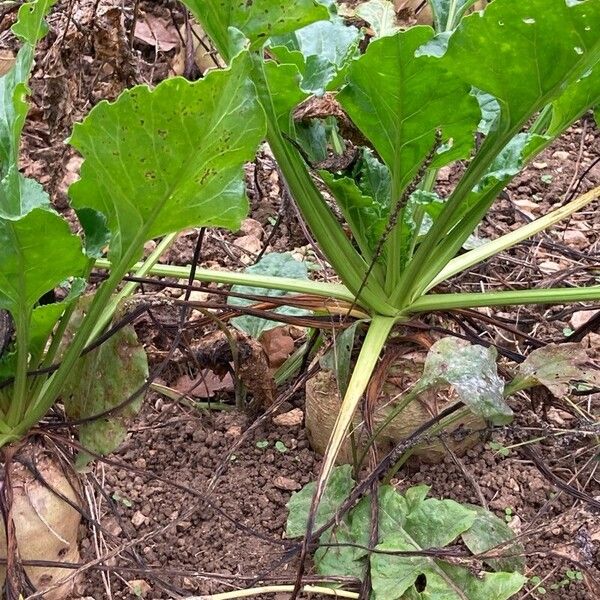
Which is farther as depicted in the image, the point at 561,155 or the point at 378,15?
the point at 561,155

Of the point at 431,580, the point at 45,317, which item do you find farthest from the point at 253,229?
the point at 431,580

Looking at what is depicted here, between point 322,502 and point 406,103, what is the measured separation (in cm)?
57

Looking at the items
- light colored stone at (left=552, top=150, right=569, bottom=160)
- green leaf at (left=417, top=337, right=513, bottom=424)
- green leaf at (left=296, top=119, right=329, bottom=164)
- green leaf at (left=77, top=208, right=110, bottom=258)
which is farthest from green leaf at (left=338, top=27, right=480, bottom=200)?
light colored stone at (left=552, top=150, right=569, bottom=160)

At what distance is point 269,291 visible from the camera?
1282mm

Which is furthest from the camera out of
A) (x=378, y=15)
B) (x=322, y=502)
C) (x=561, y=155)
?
(x=561, y=155)

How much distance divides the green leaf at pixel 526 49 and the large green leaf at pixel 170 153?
28 cm

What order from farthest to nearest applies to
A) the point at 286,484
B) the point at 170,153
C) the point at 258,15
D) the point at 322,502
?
the point at 286,484 → the point at 322,502 → the point at 258,15 → the point at 170,153

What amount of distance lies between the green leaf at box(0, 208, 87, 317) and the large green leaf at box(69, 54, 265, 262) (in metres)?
0.06

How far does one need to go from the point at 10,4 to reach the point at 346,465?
1.37 meters

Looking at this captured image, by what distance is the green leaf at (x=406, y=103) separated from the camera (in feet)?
3.14

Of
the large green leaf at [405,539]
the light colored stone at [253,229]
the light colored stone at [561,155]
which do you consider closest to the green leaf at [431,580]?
the large green leaf at [405,539]

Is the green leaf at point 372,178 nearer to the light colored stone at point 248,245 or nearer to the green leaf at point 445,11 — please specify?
the green leaf at point 445,11

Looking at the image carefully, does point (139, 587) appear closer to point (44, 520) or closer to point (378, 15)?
point (44, 520)

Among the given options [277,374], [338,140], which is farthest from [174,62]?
[277,374]
